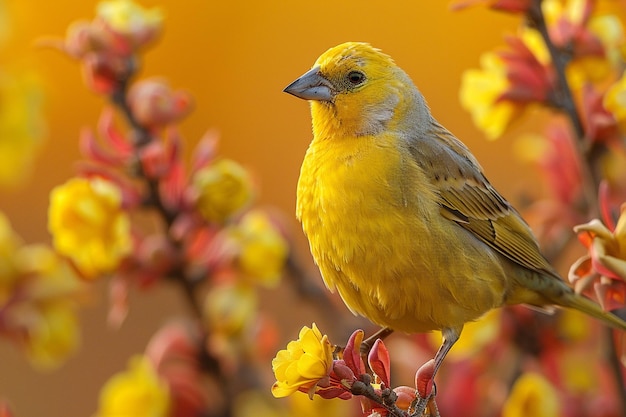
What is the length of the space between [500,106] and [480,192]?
15 cm

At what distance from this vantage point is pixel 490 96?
1.83m

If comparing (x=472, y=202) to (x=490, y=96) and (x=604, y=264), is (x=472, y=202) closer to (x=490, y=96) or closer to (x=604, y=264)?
(x=490, y=96)

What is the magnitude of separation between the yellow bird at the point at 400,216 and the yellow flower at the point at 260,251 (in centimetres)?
7

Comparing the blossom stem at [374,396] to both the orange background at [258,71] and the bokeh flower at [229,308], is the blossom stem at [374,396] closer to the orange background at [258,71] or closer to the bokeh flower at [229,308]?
the bokeh flower at [229,308]

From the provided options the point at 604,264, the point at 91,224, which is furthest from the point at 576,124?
the point at 91,224

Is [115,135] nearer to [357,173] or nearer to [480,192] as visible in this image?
[357,173]

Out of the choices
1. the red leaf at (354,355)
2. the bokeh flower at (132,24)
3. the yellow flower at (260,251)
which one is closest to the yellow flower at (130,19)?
the bokeh flower at (132,24)

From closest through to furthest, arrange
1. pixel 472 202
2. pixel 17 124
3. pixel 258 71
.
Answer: pixel 472 202 → pixel 17 124 → pixel 258 71

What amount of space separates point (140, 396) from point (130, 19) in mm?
589

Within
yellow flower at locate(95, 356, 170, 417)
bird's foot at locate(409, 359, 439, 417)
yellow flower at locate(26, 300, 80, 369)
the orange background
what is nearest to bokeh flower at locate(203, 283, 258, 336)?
yellow flower at locate(95, 356, 170, 417)

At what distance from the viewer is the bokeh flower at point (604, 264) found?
1.48 meters

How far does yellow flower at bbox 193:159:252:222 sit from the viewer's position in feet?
5.47

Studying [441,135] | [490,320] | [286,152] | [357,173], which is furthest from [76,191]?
[286,152]

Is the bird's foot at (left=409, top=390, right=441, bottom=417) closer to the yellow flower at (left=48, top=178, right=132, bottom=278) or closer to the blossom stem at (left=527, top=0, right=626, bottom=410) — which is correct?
the blossom stem at (left=527, top=0, right=626, bottom=410)
